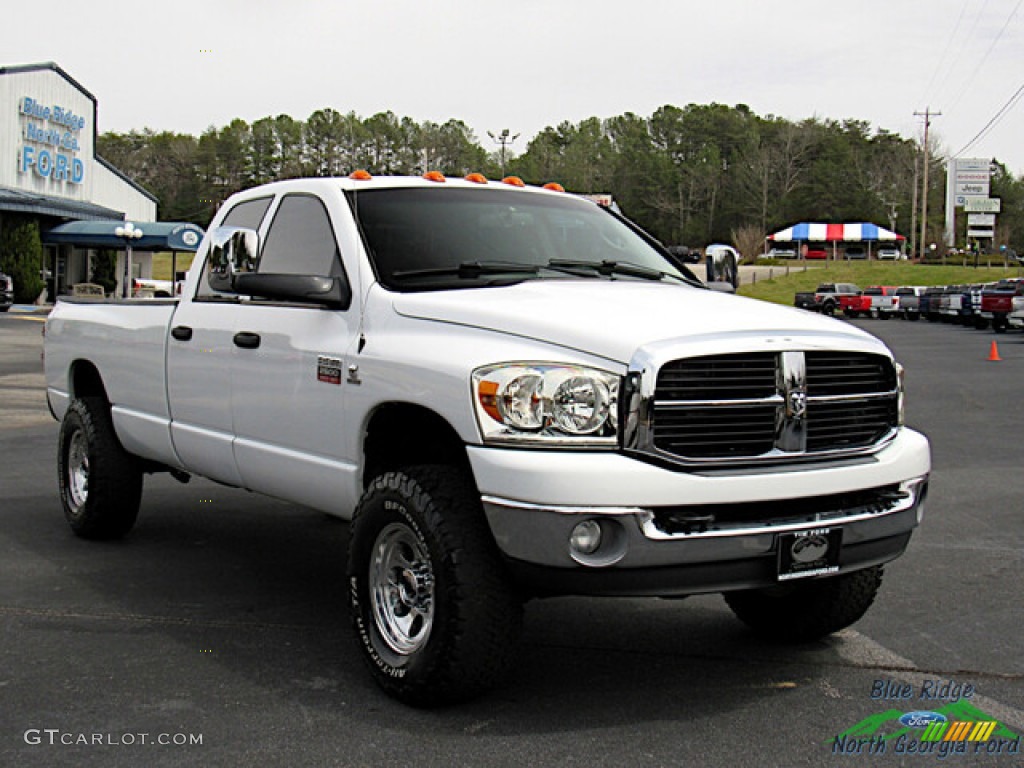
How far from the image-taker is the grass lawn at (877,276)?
273 ft

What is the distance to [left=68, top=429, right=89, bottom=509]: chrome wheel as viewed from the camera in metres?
7.39

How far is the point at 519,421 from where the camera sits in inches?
163

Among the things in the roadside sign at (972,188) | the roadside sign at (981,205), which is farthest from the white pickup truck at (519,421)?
the roadside sign at (972,188)

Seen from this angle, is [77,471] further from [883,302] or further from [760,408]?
[883,302]

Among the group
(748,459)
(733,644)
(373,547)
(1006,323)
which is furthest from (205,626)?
(1006,323)

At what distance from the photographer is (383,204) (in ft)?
18.2

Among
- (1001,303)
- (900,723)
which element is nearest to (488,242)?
(900,723)

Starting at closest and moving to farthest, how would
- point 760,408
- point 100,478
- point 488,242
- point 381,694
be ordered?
point 760,408, point 381,694, point 488,242, point 100,478

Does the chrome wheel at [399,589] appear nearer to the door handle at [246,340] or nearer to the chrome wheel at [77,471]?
the door handle at [246,340]

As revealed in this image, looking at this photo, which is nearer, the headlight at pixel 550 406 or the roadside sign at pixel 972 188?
the headlight at pixel 550 406

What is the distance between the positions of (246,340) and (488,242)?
1.20 m

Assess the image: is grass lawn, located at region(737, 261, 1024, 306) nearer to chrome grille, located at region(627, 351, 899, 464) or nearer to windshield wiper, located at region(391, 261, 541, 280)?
windshield wiper, located at region(391, 261, 541, 280)

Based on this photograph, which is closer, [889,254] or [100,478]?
[100,478]

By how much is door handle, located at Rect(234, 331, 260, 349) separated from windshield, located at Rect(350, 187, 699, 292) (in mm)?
733
